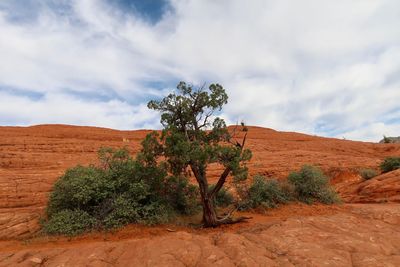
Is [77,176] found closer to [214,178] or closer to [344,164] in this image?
[214,178]

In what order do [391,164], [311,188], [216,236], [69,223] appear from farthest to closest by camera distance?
1. [391,164]
2. [311,188]
3. [69,223]
4. [216,236]

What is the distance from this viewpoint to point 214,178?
55.4ft

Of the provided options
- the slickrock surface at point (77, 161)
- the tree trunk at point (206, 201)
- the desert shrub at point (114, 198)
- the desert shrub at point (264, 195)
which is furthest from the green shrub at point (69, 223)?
the desert shrub at point (264, 195)

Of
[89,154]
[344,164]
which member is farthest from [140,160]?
[344,164]

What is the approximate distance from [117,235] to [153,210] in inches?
56.2

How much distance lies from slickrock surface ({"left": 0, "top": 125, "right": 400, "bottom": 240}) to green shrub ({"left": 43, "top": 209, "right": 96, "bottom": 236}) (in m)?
0.75

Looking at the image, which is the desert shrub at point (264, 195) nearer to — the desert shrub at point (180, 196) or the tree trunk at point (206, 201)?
the desert shrub at point (180, 196)

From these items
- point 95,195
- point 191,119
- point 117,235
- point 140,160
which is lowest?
point 117,235

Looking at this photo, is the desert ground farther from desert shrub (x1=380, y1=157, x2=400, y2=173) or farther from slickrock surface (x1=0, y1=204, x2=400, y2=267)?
desert shrub (x1=380, y1=157, x2=400, y2=173)

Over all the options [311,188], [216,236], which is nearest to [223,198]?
[311,188]

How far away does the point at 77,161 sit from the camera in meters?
17.6

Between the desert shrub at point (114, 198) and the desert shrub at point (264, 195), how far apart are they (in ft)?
7.85

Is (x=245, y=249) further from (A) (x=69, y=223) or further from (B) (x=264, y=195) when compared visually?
(B) (x=264, y=195)

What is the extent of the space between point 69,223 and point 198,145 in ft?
14.3
